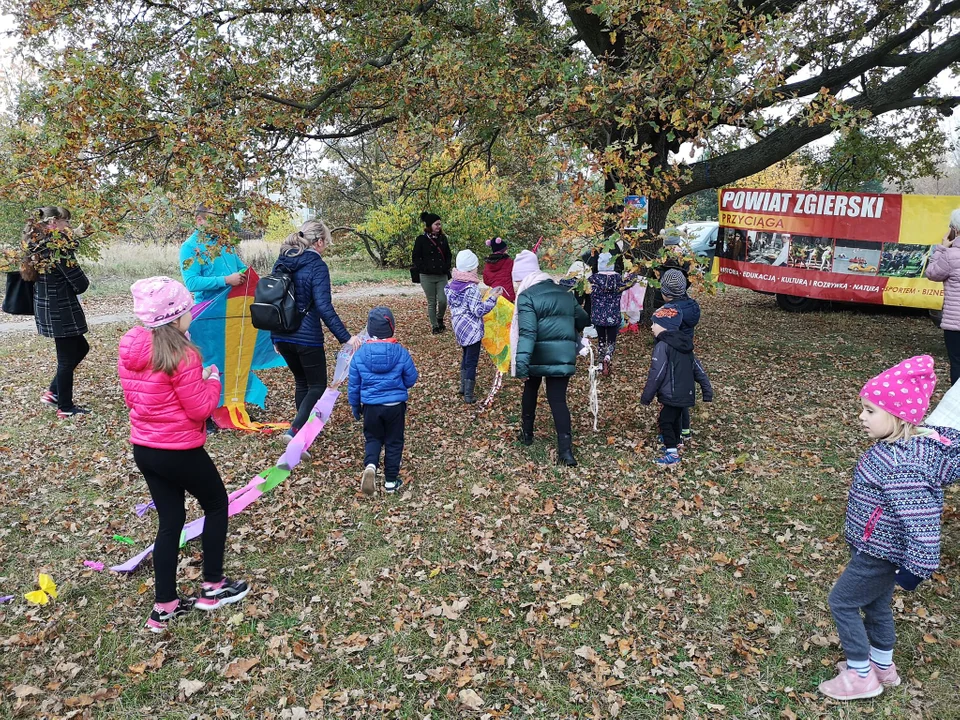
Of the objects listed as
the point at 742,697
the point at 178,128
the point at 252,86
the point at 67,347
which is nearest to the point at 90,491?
the point at 67,347

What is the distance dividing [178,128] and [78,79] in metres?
1.20

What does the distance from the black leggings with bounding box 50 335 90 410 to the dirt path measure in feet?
22.6

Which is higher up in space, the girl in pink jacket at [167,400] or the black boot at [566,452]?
the girl in pink jacket at [167,400]

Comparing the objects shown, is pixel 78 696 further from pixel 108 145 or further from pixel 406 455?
pixel 108 145

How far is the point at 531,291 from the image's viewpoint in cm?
559

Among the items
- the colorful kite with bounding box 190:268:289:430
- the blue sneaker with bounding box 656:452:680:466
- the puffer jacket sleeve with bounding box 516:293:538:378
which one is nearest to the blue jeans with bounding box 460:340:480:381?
the puffer jacket sleeve with bounding box 516:293:538:378

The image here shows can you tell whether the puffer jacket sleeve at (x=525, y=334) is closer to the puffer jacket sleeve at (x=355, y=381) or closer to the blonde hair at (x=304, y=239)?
the puffer jacket sleeve at (x=355, y=381)

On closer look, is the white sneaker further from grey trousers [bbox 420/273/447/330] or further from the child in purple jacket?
grey trousers [bbox 420/273/447/330]

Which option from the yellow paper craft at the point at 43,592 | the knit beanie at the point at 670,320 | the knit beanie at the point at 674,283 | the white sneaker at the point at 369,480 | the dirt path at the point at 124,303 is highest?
the knit beanie at the point at 674,283

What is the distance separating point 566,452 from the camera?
19.0 ft

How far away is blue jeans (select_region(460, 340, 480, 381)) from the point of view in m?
7.35

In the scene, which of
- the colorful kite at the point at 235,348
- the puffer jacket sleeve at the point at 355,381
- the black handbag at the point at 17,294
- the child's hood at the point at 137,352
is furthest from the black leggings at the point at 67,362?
the child's hood at the point at 137,352

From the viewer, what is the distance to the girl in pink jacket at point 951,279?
6078 millimetres

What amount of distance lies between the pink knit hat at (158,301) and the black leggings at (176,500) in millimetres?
706
